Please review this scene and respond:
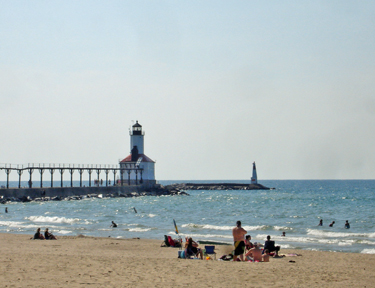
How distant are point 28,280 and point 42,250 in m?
7.94

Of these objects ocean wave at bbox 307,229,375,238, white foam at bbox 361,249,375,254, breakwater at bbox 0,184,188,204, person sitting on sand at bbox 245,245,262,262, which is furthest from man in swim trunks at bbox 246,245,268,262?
breakwater at bbox 0,184,188,204

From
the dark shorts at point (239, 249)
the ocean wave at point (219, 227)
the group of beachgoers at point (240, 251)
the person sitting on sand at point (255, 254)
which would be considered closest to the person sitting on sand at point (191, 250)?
the group of beachgoers at point (240, 251)

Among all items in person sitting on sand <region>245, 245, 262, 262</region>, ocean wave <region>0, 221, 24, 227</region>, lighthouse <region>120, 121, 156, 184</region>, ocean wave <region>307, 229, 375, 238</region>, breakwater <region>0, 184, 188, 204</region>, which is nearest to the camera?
person sitting on sand <region>245, 245, 262, 262</region>

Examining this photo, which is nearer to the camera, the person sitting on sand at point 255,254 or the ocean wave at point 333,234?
the person sitting on sand at point 255,254

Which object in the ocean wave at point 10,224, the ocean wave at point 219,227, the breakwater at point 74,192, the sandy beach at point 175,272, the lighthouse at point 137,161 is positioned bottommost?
the ocean wave at point 219,227

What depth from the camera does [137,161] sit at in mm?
87375

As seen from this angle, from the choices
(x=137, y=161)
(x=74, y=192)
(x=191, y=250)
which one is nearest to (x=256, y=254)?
(x=191, y=250)

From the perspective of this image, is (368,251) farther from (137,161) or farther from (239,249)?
(137,161)

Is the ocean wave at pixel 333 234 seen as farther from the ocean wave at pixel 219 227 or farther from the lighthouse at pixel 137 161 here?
the lighthouse at pixel 137 161

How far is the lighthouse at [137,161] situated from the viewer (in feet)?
287

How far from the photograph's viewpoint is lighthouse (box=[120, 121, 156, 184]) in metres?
87.4

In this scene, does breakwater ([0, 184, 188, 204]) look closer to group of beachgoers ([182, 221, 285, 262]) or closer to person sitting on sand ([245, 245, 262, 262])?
group of beachgoers ([182, 221, 285, 262])

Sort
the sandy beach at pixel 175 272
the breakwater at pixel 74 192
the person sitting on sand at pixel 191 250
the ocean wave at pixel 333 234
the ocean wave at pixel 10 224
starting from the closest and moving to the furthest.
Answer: the sandy beach at pixel 175 272 → the person sitting on sand at pixel 191 250 → the ocean wave at pixel 333 234 → the ocean wave at pixel 10 224 → the breakwater at pixel 74 192

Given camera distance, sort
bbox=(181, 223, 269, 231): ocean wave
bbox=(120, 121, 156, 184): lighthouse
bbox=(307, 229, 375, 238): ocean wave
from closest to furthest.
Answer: bbox=(307, 229, 375, 238): ocean wave → bbox=(181, 223, 269, 231): ocean wave → bbox=(120, 121, 156, 184): lighthouse
